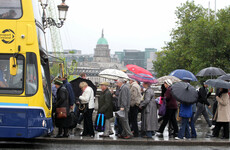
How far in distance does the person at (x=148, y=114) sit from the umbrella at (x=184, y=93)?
2.78 feet

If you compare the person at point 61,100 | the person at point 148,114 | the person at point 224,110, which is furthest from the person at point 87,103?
the person at point 224,110

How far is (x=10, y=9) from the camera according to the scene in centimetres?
1139

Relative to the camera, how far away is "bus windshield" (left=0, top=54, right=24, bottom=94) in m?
11.1

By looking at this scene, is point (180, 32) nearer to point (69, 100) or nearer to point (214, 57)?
point (214, 57)

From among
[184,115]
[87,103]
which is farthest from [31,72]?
[184,115]

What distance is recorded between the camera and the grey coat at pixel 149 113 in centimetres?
1371

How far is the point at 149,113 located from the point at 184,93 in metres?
1.27

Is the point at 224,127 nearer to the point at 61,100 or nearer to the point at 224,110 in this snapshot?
the point at 224,110

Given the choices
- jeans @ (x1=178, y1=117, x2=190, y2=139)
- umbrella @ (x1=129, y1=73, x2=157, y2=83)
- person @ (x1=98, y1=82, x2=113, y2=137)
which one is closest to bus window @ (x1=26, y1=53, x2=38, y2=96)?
person @ (x1=98, y1=82, x2=113, y2=137)

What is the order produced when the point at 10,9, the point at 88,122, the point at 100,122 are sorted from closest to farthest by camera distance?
1. the point at 10,9
2. the point at 100,122
3. the point at 88,122

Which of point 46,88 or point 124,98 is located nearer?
point 46,88

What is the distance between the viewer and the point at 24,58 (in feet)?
36.9

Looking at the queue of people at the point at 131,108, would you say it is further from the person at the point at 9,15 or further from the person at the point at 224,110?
the person at the point at 9,15

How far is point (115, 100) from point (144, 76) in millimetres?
1444
